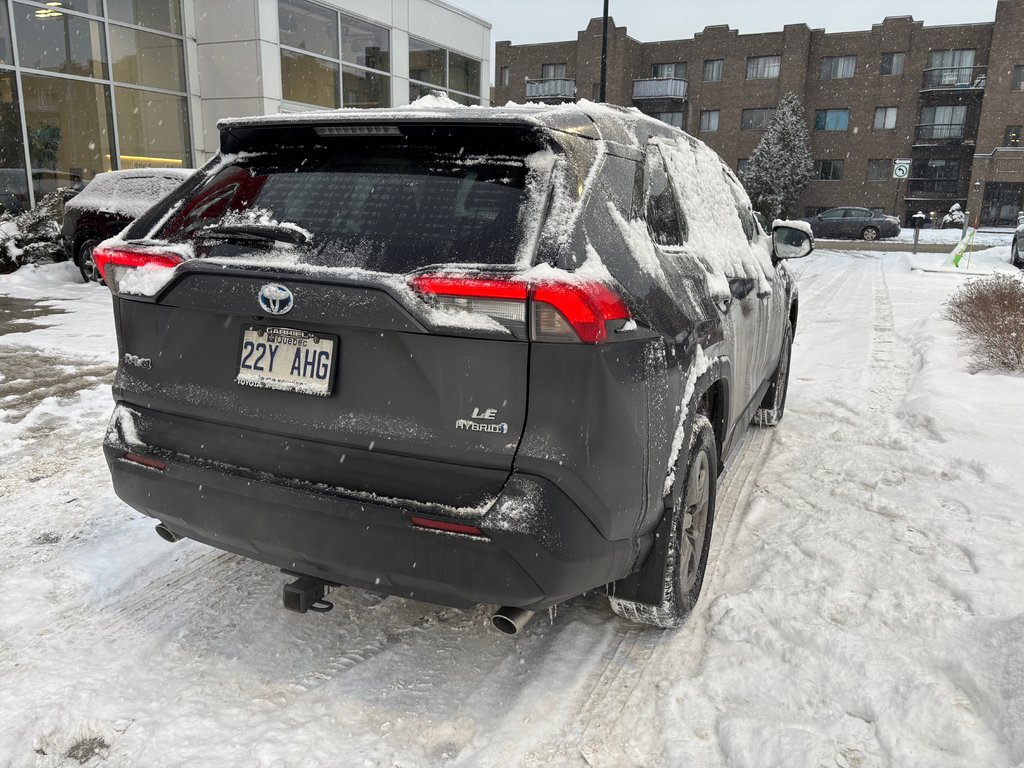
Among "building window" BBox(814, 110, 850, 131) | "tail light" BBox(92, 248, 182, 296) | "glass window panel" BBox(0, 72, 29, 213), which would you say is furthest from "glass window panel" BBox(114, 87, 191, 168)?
"building window" BBox(814, 110, 850, 131)

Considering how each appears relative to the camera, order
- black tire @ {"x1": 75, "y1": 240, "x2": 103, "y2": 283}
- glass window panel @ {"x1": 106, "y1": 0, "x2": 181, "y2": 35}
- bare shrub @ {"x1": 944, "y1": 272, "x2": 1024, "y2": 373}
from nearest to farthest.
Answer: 1. bare shrub @ {"x1": 944, "y1": 272, "x2": 1024, "y2": 373}
2. black tire @ {"x1": 75, "y1": 240, "x2": 103, "y2": 283}
3. glass window panel @ {"x1": 106, "y1": 0, "x2": 181, "y2": 35}

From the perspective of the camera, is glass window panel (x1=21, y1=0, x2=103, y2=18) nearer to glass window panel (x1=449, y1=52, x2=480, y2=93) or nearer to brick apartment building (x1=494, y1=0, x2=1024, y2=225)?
glass window panel (x1=449, y1=52, x2=480, y2=93)

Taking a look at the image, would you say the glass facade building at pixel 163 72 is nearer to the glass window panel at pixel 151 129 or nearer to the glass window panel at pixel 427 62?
the glass window panel at pixel 151 129

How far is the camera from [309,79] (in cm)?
1811

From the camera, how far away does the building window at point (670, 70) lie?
47875 millimetres

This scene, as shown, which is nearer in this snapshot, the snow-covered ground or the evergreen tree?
the snow-covered ground

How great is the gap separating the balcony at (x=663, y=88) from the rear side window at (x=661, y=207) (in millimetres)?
47628

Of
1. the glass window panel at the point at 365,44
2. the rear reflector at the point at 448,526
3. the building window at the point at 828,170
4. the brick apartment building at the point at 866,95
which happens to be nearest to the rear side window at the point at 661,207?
the rear reflector at the point at 448,526

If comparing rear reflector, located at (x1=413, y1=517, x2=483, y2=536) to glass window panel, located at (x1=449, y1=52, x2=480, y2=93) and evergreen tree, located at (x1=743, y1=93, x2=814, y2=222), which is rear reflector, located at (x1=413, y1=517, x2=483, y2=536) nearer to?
glass window panel, located at (x1=449, y1=52, x2=480, y2=93)

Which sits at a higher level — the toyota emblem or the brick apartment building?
the brick apartment building

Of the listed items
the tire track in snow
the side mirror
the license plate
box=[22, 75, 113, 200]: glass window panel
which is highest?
box=[22, 75, 113, 200]: glass window panel

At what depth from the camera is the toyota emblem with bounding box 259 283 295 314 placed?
7.48 feet

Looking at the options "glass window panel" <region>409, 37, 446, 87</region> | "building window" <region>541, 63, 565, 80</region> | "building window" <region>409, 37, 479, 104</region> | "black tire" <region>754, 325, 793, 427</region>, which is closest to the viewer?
"black tire" <region>754, 325, 793, 427</region>

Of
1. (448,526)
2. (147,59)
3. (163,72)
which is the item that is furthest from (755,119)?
(448,526)
